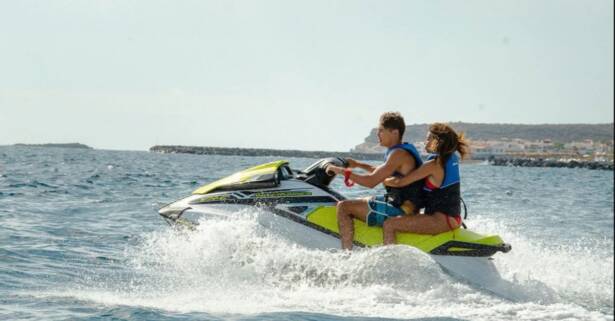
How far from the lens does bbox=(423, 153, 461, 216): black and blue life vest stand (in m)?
7.04

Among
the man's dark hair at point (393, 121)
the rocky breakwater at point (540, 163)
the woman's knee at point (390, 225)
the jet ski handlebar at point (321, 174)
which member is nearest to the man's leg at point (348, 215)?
the woman's knee at point (390, 225)

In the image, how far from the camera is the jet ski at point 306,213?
7289 mm

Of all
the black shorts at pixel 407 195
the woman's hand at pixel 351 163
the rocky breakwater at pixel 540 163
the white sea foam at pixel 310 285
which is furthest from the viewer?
the rocky breakwater at pixel 540 163

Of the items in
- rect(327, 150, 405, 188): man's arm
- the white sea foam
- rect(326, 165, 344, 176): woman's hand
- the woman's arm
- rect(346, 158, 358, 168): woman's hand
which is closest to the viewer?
the white sea foam

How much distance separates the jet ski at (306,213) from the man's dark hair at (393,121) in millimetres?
770

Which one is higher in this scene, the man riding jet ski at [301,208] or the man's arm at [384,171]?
the man's arm at [384,171]

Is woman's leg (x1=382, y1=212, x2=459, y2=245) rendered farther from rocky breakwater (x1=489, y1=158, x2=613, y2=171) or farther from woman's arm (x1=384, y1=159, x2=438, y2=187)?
rocky breakwater (x1=489, y1=158, x2=613, y2=171)

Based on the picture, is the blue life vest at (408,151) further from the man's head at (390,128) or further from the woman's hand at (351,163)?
the woman's hand at (351,163)

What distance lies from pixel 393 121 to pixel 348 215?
97 centimetres

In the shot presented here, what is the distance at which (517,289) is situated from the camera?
7254mm

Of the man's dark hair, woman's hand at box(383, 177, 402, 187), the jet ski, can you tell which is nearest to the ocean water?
the jet ski

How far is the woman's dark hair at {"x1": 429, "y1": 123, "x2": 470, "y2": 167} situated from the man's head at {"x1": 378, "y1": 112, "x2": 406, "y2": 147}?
0.30 meters

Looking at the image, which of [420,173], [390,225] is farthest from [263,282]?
[420,173]

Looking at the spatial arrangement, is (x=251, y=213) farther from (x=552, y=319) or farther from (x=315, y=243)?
(x=552, y=319)
